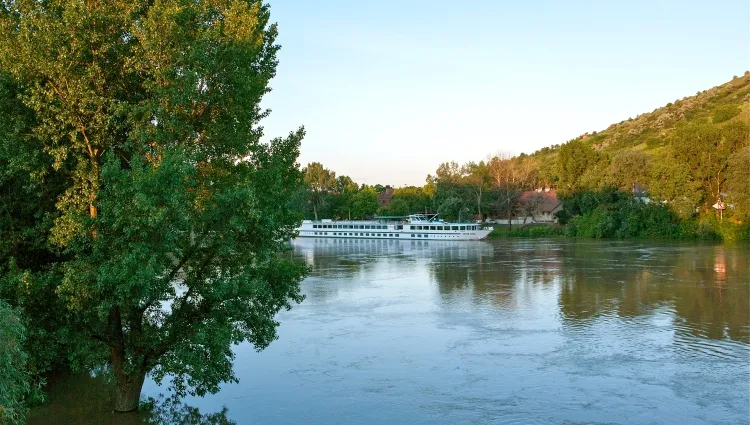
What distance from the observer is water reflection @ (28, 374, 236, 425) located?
1394 cm

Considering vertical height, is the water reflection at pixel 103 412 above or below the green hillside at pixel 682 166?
below

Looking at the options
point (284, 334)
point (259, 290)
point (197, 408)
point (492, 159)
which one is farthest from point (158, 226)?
point (492, 159)

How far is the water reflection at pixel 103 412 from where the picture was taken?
549 inches

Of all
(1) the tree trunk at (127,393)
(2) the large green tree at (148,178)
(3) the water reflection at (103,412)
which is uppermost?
(2) the large green tree at (148,178)

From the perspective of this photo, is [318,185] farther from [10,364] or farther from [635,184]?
[10,364]

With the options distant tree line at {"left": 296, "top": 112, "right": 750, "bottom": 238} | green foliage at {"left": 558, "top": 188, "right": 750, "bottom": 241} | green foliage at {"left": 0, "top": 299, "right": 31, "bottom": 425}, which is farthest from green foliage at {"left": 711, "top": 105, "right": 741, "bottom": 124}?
green foliage at {"left": 0, "top": 299, "right": 31, "bottom": 425}

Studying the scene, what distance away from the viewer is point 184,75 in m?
12.9

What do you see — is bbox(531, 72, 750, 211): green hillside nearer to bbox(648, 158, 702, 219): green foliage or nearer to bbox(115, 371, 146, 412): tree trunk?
bbox(648, 158, 702, 219): green foliage

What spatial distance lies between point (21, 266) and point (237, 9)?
7607 mm

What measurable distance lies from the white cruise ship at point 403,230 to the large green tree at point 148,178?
56.7 m

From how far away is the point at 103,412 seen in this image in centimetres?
1430

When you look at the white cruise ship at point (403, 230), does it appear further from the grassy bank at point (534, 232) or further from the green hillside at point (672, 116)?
the green hillside at point (672, 116)

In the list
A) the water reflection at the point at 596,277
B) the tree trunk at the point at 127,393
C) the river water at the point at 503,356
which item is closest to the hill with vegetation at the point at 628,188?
the water reflection at the point at 596,277

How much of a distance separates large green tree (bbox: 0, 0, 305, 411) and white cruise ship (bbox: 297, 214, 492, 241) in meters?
56.7
